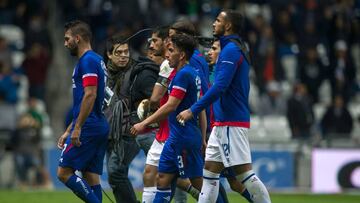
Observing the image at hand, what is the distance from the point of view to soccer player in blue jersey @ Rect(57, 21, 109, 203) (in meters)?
12.5

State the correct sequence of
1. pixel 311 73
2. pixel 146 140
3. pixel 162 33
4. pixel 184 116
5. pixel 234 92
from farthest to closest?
pixel 311 73, pixel 146 140, pixel 162 33, pixel 234 92, pixel 184 116

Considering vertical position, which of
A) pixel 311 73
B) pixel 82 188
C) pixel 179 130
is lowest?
pixel 82 188

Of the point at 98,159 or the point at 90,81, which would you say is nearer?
the point at 90,81

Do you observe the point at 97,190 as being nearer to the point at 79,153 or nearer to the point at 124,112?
the point at 79,153

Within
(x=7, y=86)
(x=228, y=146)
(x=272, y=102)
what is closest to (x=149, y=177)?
(x=228, y=146)

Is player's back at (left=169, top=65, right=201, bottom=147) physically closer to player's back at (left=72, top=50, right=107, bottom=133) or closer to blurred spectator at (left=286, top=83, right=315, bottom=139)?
player's back at (left=72, top=50, right=107, bottom=133)

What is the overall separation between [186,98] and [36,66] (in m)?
14.5

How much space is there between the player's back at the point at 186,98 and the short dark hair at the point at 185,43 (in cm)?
17

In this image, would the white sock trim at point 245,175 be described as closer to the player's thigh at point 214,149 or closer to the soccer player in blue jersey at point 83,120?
the player's thigh at point 214,149

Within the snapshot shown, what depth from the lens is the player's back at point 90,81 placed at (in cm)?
1249

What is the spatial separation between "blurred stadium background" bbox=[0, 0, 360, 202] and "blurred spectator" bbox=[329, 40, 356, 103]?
0.08 ft

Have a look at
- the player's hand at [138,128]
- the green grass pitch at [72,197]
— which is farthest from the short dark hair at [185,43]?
the green grass pitch at [72,197]

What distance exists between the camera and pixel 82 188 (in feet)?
41.4

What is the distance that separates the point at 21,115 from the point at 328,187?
6815 millimetres
